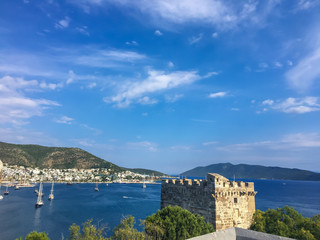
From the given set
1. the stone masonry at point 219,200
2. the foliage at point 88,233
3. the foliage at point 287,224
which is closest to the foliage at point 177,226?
the stone masonry at point 219,200

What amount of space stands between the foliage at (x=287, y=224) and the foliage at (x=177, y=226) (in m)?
6.15

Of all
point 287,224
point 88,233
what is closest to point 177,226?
point 88,233

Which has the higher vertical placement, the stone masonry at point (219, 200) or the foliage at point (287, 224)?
the stone masonry at point (219, 200)

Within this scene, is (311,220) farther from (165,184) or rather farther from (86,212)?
(86,212)

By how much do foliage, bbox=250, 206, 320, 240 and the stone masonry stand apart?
3.87ft

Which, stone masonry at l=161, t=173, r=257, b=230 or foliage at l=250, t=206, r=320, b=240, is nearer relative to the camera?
stone masonry at l=161, t=173, r=257, b=230

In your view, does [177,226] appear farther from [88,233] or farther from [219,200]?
[88,233]

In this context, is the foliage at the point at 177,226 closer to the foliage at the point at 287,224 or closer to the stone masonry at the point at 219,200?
the stone masonry at the point at 219,200

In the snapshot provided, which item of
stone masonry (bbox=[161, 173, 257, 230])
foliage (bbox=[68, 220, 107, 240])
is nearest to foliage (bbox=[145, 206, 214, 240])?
stone masonry (bbox=[161, 173, 257, 230])

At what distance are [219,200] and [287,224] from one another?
8902mm

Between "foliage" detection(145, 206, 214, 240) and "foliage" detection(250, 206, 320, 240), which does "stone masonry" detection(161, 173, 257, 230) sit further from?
"foliage" detection(250, 206, 320, 240)

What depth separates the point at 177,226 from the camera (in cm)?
1950

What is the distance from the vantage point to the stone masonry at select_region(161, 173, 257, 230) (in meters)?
19.3

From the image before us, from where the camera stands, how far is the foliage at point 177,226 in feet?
61.8
